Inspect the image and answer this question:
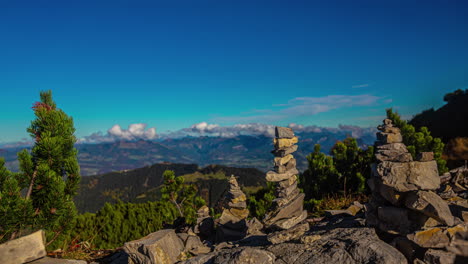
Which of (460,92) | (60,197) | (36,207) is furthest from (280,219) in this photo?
(460,92)

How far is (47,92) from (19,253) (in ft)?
17.9

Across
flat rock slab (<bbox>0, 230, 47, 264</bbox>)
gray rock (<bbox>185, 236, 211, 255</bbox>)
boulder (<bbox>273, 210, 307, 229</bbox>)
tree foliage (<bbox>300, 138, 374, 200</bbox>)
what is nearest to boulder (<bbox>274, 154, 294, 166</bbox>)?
boulder (<bbox>273, 210, 307, 229</bbox>)

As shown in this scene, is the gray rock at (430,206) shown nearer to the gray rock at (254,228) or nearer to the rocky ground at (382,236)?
the rocky ground at (382,236)

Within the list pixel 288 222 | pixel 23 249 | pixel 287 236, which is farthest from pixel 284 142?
pixel 23 249

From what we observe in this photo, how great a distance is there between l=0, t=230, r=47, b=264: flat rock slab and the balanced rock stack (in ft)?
24.5

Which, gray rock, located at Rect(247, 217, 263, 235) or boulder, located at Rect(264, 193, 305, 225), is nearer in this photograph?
gray rock, located at Rect(247, 217, 263, 235)

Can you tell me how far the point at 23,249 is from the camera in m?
6.86

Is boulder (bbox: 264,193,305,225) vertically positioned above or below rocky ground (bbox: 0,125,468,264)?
below

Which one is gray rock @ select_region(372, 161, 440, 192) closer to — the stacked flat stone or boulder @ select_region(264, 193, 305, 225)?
the stacked flat stone

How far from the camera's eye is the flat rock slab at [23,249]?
6.61 metres

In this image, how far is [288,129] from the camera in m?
12.7

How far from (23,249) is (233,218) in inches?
347

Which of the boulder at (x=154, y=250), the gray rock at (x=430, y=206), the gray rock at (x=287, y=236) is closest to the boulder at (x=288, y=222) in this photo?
→ the gray rock at (x=287, y=236)

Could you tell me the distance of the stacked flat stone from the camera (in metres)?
11.0
